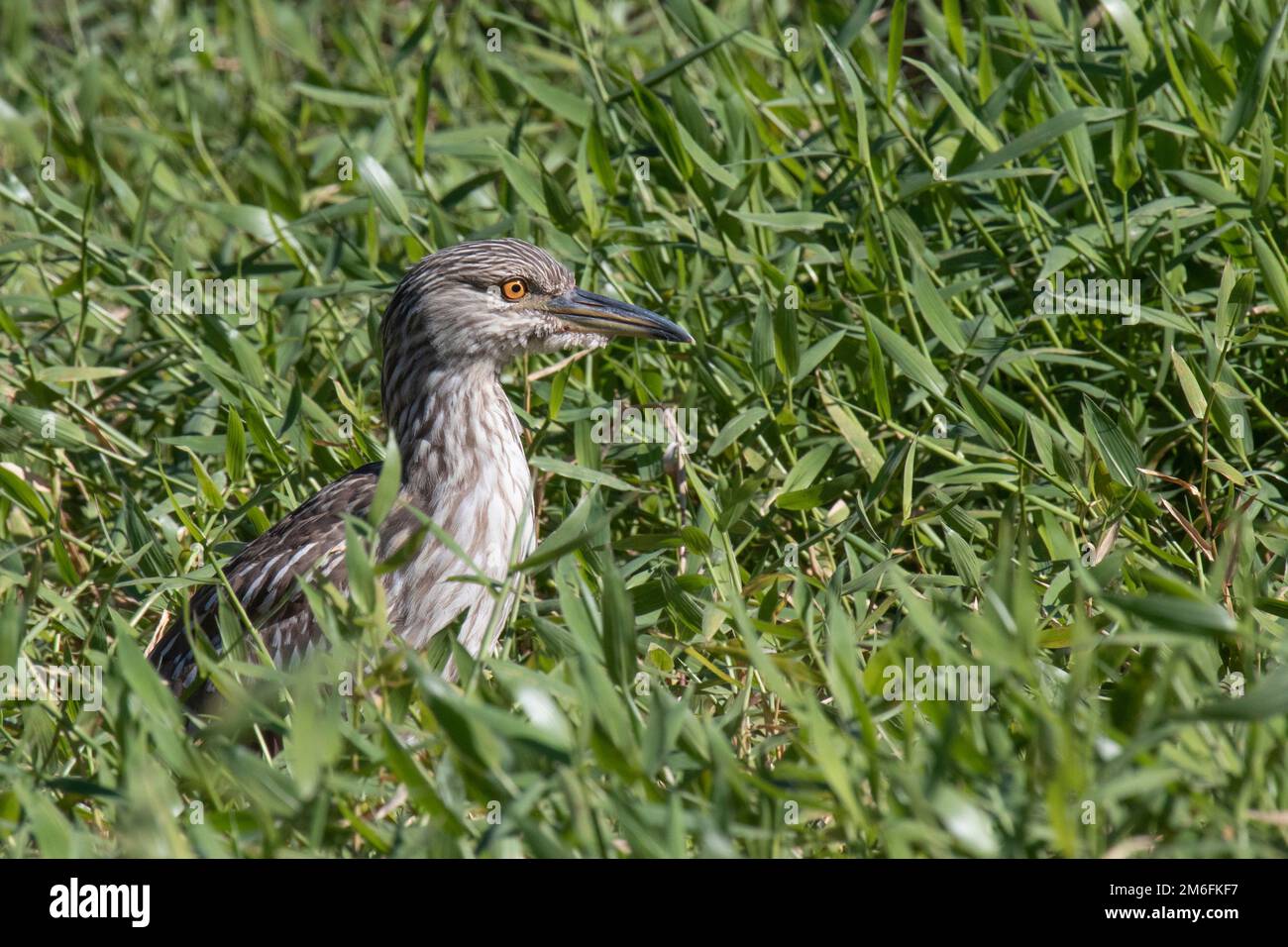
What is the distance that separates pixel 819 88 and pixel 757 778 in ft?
12.7

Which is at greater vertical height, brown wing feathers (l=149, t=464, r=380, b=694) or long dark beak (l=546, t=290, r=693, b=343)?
long dark beak (l=546, t=290, r=693, b=343)

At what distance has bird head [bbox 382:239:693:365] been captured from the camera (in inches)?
186

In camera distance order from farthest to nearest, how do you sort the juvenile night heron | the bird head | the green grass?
1. the bird head
2. the juvenile night heron
3. the green grass

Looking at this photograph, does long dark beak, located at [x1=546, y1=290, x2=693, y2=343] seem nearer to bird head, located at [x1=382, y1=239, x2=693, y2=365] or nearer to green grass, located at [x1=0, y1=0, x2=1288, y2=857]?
bird head, located at [x1=382, y1=239, x2=693, y2=365]

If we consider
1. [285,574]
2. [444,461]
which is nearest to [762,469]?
[444,461]

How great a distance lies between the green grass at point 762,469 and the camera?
297 cm

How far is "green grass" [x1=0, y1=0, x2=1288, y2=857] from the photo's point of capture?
9.73ft

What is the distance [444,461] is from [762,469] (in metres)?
0.94

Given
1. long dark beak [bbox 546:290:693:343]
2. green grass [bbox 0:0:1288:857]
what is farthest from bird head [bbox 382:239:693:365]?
green grass [bbox 0:0:1288:857]

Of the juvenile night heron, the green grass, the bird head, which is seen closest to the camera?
the green grass

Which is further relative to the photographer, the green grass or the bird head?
the bird head

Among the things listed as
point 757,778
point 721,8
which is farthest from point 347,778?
point 721,8

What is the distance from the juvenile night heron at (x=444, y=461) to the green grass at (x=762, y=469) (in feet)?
0.62

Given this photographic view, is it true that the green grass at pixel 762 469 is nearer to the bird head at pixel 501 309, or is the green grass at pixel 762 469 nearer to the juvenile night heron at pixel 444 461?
the juvenile night heron at pixel 444 461
